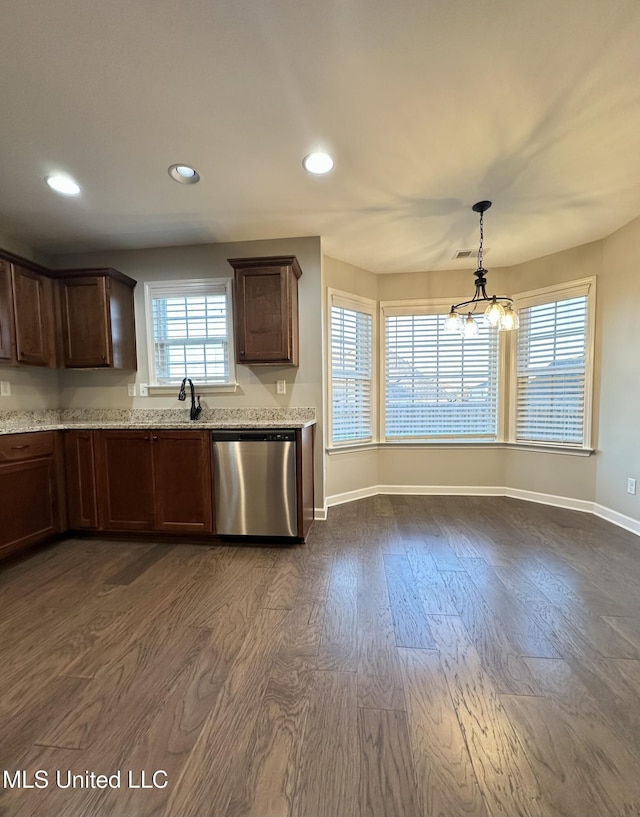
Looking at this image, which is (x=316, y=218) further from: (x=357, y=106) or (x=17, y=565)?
(x=17, y=565)

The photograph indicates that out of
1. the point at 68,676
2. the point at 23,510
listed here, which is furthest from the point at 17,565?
the point at 68,676

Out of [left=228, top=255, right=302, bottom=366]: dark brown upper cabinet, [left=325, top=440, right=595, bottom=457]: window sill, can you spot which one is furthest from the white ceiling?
[left=325, top=440, right=595, bottom=457]: window sill

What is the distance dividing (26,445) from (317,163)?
2.83 meters

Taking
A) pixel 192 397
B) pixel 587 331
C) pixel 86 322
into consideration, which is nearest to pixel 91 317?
pixel 86 322

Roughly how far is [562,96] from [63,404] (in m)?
4.31

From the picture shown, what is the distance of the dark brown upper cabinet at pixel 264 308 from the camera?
2.70 m

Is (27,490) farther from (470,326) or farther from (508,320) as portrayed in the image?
(508,320)

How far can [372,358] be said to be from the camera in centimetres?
376

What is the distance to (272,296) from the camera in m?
2.72

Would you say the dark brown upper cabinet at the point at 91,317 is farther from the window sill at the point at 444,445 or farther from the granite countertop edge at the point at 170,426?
the window sill at the point at 444,445

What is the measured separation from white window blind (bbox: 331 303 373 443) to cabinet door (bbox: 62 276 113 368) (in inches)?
82.0

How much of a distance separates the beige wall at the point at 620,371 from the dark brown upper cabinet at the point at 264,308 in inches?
112

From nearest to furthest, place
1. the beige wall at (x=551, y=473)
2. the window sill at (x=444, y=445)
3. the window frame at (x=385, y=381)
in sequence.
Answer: the beige wall at (x=551, y=473)
the window sill at (x=444, y=445)
the window frame at (x=385, y=381)

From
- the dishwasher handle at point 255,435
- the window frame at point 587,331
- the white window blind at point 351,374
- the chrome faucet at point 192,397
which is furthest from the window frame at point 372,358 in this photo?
the window frame at point 587,331
